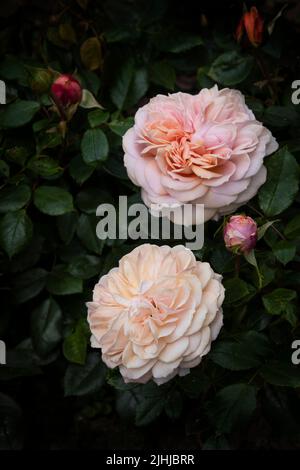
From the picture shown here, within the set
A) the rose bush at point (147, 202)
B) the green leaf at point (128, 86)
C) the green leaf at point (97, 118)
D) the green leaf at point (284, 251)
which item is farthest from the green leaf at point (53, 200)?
the green leaf at point (284, 251)

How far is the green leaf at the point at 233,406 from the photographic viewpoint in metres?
0.96

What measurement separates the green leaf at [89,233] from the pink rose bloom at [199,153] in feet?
0.87

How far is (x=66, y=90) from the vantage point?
99 centimetres

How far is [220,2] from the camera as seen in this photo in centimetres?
133

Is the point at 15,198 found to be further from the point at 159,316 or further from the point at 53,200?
the point at 159,316

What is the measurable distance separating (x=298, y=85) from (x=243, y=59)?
118 millimetres

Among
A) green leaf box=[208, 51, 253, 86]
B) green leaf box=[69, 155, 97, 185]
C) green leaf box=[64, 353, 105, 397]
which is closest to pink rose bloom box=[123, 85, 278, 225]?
green leaf box=[69, 155, 97, 185]

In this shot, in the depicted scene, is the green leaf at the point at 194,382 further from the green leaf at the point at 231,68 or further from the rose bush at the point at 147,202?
the green leaf at the point at 231,68

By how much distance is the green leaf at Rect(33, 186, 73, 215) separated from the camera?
1052 millimetres

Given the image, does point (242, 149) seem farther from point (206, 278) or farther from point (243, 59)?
point (243, 59)

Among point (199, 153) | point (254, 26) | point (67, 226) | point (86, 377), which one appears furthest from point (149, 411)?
point (254, 26)

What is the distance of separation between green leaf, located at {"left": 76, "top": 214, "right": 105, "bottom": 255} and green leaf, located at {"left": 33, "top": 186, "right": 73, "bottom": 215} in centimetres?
8

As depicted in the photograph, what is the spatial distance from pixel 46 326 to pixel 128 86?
1.64 ft
